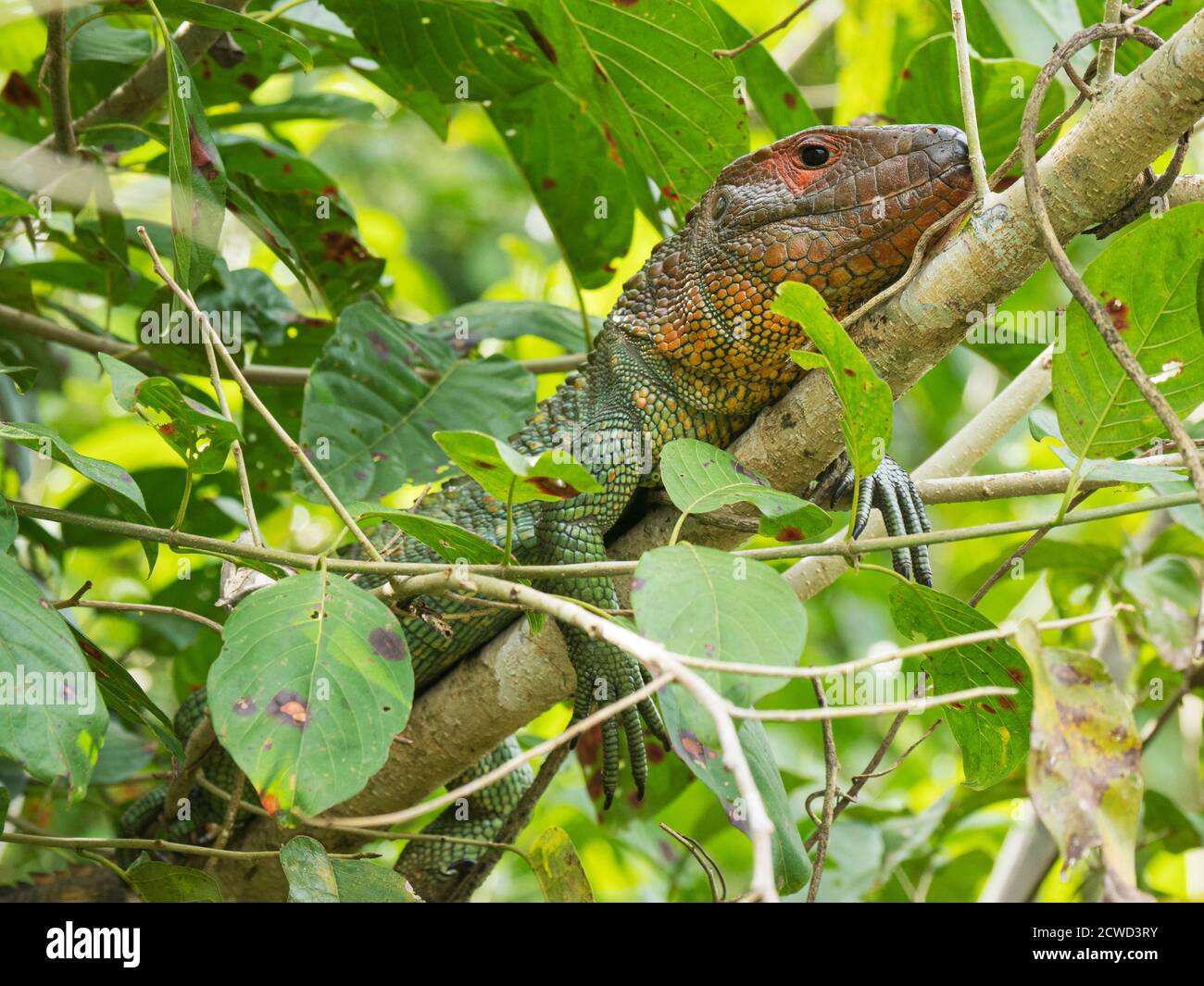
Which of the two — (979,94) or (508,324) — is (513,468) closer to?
(508,324)

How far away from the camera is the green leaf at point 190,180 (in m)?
1.86

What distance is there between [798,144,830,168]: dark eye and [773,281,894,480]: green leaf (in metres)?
0.88

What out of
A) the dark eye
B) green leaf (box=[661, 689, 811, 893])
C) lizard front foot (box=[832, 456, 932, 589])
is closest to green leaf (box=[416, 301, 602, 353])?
the dark eye

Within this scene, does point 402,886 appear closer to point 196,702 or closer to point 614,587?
point 614,587

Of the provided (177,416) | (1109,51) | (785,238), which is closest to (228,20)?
(177,416)

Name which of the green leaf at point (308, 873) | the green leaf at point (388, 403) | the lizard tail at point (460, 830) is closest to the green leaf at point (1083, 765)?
the green leaf at point (308, 873)

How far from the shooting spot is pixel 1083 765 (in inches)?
46.5

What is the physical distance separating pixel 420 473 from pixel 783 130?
4.34 feet

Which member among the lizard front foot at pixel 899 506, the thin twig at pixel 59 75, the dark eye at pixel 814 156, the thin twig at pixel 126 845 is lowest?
the thin twig at pixel 126 845

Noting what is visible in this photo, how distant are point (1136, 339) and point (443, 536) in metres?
0.94

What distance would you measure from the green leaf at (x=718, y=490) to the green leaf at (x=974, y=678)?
20 cm

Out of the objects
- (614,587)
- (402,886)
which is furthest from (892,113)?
(402,886)

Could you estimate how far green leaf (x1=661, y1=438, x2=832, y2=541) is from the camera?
1576 millimetres

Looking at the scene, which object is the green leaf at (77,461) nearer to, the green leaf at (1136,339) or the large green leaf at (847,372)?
the large green leaf at (847,372)
